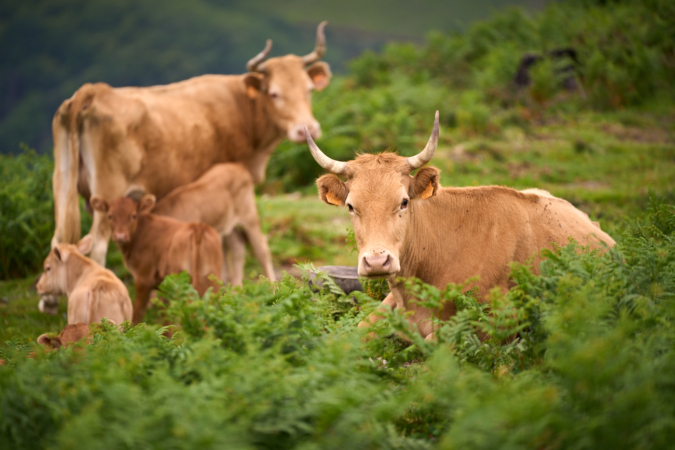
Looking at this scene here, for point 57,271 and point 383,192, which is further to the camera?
point 57,271

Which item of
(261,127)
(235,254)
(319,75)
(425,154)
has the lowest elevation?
(235,254)

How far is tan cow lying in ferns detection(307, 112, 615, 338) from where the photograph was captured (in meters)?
4.71

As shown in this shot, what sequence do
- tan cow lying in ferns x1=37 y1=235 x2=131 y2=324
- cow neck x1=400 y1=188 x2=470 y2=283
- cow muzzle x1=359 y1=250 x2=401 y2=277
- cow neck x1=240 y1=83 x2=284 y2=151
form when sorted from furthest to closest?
cow neck x1=240 y1=83 x2=284 y2=151 < tan cow lying in ferns x1=37 y1=235 x2=131 y2=324 < cow neck x1=400 y1=188 x2=470 y2=283 < cow muzzle x1=359 y1=250 x2=401 y2=277

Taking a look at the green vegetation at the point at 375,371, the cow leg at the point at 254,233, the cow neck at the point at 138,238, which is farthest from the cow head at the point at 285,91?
the green vegetation at the point at 375,371

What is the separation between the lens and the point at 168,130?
318 inches

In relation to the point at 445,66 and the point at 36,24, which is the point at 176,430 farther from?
the point at 445,66

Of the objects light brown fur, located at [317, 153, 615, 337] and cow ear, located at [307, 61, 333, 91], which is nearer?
light brown fur, located at [317, 153, 615, 337]

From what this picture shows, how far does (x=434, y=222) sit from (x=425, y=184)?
441 mm

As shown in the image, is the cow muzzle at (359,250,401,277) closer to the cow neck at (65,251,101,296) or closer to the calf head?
the calf head

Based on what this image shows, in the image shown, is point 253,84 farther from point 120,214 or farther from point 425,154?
point 425,154

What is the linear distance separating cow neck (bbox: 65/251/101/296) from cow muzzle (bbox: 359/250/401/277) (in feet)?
12.8

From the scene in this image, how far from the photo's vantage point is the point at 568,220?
5.36 m

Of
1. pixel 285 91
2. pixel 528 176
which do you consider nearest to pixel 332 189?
pixel 285 91

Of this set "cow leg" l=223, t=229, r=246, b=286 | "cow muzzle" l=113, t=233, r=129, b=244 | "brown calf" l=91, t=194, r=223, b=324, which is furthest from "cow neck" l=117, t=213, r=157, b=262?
"cow leg" l=223, t=229, r=246, b=286
